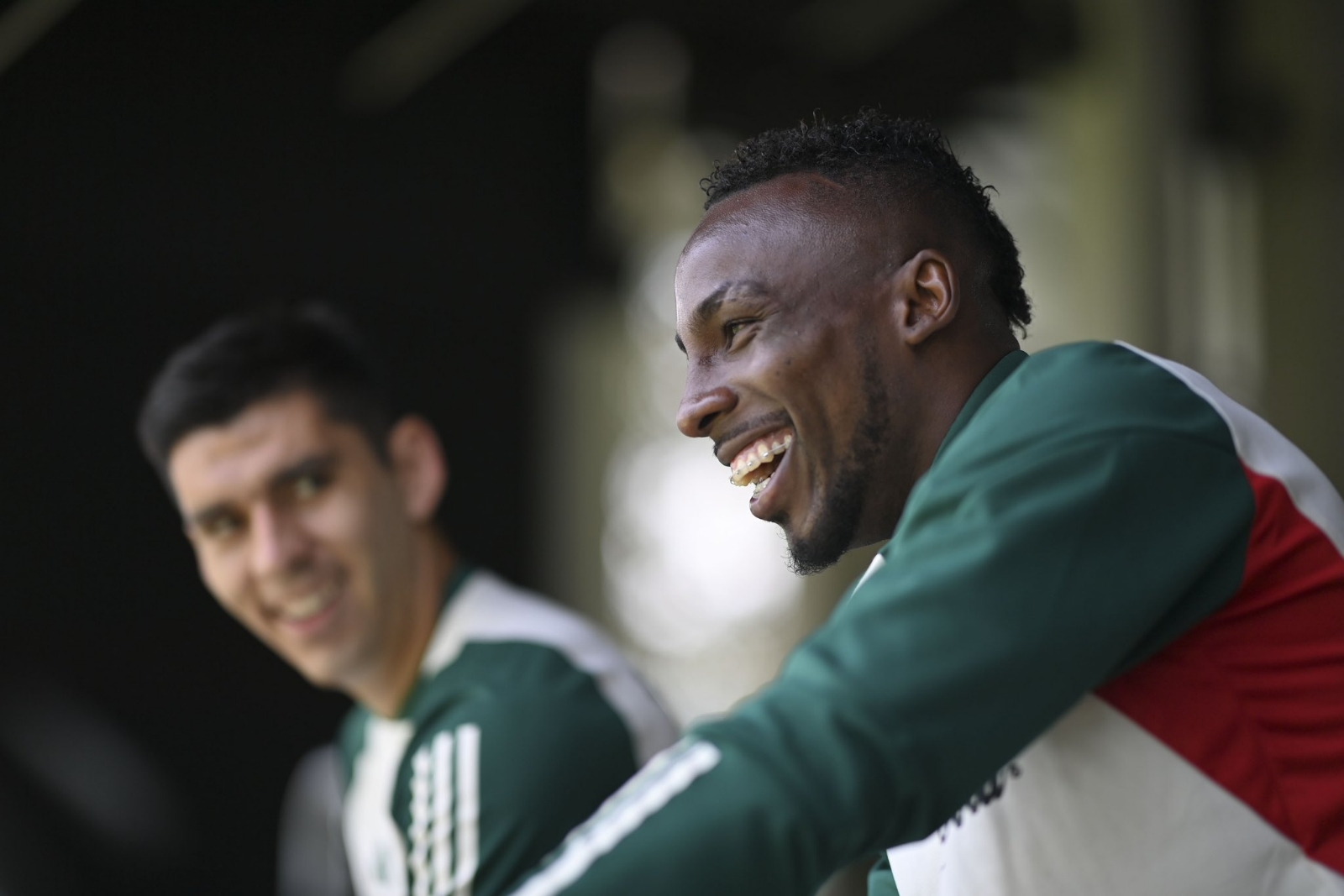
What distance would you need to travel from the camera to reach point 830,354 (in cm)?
143

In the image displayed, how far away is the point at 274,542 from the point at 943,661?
1.90m

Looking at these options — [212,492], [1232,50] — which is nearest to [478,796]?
[212,492]

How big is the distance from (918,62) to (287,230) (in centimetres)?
272

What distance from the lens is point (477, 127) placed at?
6.51 meters

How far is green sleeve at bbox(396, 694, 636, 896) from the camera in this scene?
2.29 m

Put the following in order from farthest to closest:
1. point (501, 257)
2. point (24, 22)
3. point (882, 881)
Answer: point (501, 257) < point (24, 22) < point (882, 881)

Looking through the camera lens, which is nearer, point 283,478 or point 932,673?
point 932,673

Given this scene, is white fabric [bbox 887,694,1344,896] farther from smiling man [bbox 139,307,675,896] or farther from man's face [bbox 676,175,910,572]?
smiling man [bbox 139,307,675,896]

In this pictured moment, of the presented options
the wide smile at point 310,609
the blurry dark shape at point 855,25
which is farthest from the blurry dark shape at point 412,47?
the wide smile at point 310,609

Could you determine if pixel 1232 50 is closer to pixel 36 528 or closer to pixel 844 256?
pixel 36 528

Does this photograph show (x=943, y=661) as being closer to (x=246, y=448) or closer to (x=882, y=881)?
(x=882, y=881)

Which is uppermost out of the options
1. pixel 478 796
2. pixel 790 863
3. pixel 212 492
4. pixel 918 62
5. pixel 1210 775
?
pixel 918 62

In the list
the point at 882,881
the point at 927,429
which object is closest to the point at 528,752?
the point at 882,881

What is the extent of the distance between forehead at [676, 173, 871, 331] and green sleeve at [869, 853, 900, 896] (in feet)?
2.07
